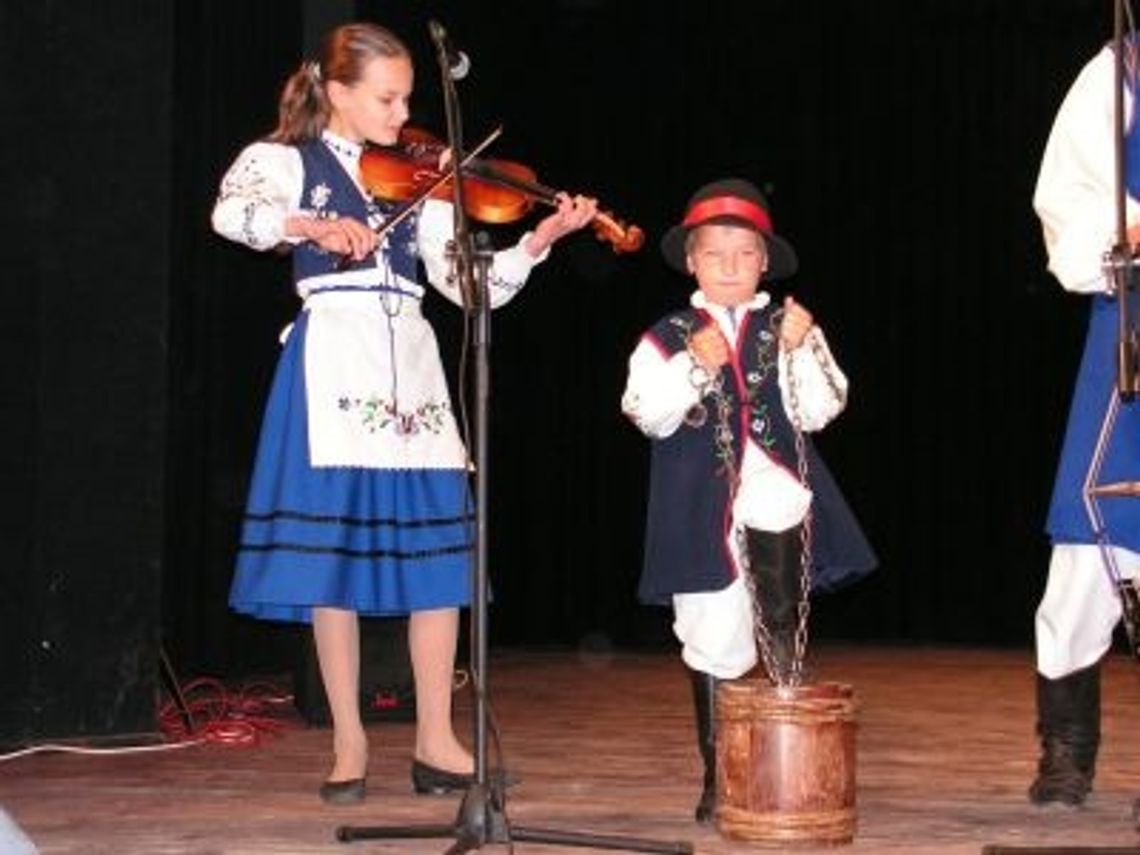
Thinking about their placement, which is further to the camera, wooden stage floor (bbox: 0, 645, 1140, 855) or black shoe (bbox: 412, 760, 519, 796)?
black shoe (bbox: 412, 760, 519, 796)

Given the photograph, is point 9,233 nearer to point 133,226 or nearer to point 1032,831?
point 133,226

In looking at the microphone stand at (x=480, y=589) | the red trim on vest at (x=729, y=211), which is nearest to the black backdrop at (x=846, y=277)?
the red trim on vest at (x=729, y=211)

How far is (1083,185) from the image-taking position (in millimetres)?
3686

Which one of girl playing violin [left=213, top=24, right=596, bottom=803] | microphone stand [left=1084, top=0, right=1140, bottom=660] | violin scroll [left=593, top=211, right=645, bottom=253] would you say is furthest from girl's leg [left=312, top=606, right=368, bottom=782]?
microphone stand [left=1084, top=0, right=1140, bottom=660]

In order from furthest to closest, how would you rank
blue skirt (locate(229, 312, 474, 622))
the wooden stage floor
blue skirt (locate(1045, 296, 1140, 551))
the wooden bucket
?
blue skirt (locate(229, 312, 474, 622))
blue skirt (locate(1045, 296, 1140, 551))
the wooden stage floor
the wooden bucket

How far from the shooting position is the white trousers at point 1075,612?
372cm

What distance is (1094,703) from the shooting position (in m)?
3.83

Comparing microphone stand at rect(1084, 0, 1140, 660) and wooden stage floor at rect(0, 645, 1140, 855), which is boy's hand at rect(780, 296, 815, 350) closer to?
microphone stand at rect(1084, 0, 1140, 660)

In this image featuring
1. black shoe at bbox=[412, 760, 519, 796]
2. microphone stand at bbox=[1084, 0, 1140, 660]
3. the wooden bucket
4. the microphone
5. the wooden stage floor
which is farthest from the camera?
black shoe at bbox=[412, 760, 519, 796]

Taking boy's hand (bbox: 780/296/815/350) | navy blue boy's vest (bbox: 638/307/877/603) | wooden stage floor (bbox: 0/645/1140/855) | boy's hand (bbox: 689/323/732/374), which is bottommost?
wooden stage floor (bbox: 0/645/1140/855)

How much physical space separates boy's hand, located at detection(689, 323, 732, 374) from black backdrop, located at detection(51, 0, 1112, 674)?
14.6 ft

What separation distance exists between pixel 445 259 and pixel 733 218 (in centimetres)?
67

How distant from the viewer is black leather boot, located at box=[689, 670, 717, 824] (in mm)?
3670

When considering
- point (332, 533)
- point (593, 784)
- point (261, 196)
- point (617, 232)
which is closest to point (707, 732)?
point (593, 784)
